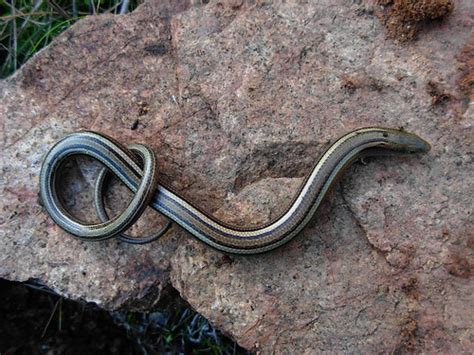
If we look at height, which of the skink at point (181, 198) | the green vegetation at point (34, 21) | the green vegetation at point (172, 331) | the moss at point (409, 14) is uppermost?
the green vegetation at point (34, 21)

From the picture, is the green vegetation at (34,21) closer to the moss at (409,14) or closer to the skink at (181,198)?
the skink at (181,198)

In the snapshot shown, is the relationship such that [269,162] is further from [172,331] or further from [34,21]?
[34,21]

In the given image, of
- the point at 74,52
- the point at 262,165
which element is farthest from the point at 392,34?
the point at 74,52

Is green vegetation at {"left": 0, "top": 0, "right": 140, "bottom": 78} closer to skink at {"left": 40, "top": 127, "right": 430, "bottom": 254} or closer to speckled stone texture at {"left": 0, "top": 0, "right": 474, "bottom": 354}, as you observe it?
speckled stone texture at {"left": 0, "top": 0, "right": 474, "bottom": 354}

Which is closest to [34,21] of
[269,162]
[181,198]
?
[181,198]

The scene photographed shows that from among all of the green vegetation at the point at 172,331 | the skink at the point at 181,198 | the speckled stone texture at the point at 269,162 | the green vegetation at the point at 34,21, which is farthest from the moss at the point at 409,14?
the green vegetation at the point at 172,331

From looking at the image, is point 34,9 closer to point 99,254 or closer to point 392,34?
point 99,254
